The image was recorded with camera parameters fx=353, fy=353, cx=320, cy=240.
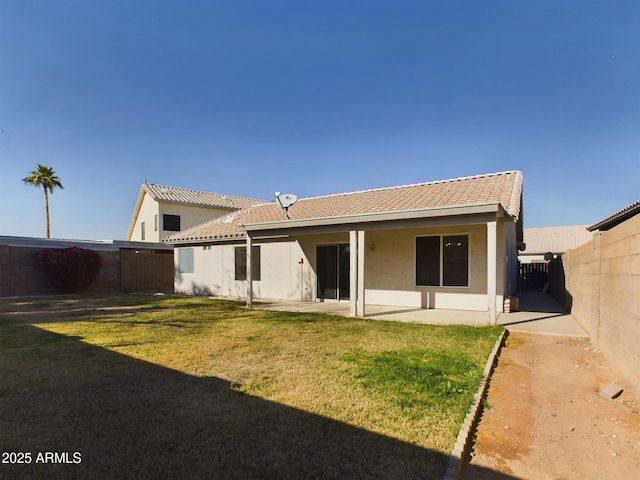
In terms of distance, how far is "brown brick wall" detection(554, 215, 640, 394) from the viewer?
467cm

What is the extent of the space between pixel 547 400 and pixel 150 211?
1187 inches

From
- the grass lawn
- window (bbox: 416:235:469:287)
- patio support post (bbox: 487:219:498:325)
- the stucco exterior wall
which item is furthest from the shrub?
patio support post (bbox: 487:219:498:325)

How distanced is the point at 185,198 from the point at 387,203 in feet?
70.2

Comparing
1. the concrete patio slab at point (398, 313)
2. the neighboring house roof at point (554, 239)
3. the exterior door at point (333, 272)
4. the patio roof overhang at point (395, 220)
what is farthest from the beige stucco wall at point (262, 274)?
the neighboring house roof at point (554, 239)

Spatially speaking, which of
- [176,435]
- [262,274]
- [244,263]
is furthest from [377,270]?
[176,435]

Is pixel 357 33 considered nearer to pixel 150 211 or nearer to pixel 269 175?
pixel 269 175

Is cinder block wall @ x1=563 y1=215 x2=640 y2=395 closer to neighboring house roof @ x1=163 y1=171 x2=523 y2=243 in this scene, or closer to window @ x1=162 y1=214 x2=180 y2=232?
neighboring house roof @ x1=163 y1=171 x2=523 y2=243

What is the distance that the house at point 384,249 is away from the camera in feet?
32.4

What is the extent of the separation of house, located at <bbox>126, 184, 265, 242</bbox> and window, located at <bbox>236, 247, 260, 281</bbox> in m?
14.2

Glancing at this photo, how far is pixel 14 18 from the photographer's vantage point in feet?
30.7

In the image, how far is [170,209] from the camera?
28.2 m

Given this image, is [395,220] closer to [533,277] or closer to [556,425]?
[556,425]

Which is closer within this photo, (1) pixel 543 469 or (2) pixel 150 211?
(1) pixel 543 469

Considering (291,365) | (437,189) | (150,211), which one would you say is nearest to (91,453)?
(291,365)
